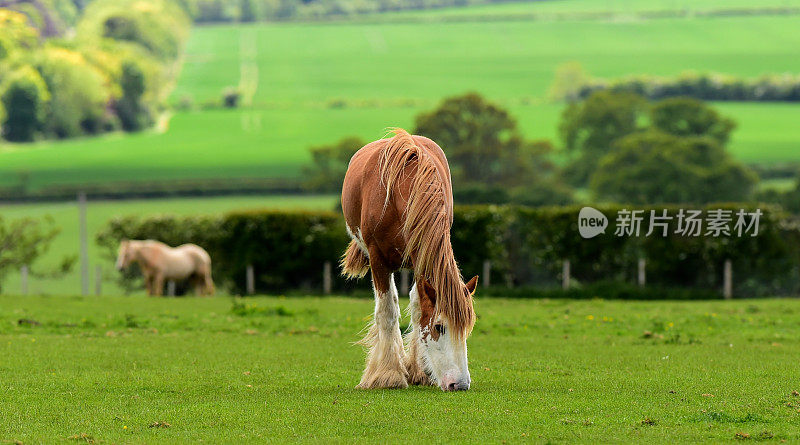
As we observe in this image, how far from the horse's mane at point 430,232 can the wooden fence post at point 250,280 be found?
25.3 m

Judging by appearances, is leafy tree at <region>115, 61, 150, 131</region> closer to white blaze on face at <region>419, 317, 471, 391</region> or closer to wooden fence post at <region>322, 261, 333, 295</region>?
wooden fence post at <region>322, 261, 333, 295</region>

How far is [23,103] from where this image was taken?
114 meters

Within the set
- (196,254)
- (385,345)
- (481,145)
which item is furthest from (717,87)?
(385,345)

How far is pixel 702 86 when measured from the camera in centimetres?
12900

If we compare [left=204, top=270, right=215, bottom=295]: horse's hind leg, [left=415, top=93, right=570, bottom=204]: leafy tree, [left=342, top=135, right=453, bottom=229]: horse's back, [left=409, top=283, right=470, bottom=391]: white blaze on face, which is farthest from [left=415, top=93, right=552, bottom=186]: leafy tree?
[left=409, top=283, right=470, bottom=391]: white blaze on face

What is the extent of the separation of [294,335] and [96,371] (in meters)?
5.79

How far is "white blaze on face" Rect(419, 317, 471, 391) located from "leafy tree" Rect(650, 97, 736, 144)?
3226 inches

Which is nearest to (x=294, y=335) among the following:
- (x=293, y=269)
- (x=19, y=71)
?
(x=293, y=269)

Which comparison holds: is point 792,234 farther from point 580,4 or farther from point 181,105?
point 580,4

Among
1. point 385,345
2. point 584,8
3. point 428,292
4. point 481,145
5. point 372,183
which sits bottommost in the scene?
point 385,345

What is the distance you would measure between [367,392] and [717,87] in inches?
4929

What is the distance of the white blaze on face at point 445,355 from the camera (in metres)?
11.6

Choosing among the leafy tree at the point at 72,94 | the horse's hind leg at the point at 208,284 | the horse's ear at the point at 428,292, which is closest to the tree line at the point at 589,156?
the horse's hind leg at the point at 208,284

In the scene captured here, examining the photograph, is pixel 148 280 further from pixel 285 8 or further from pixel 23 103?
pixel 285 8
